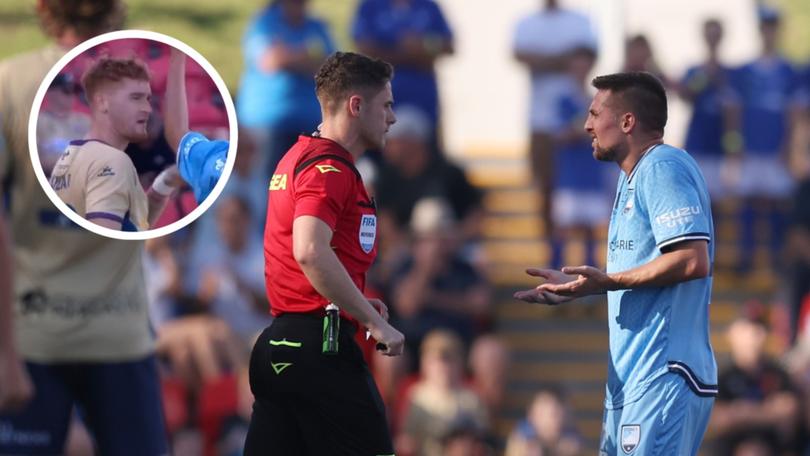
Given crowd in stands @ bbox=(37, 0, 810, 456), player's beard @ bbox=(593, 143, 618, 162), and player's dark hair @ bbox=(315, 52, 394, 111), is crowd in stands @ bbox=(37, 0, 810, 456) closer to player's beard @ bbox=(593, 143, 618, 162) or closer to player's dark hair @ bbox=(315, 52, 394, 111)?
player's beard @ bbox=(593, 143, 618, 162)

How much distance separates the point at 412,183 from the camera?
1385 cm

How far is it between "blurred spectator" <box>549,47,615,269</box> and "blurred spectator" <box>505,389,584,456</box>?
211cm

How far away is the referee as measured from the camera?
6.30 metres

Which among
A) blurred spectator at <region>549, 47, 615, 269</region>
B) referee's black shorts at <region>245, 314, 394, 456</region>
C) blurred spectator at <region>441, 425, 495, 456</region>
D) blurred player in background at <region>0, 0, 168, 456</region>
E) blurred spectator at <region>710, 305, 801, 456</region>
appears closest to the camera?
referee's black shorts at <region>245, 314, 394, 456</region>

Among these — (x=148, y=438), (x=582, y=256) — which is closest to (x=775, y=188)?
(x=582, y=256)

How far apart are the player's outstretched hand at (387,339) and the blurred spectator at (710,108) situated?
30.9 feet

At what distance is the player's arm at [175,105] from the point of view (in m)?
6.57

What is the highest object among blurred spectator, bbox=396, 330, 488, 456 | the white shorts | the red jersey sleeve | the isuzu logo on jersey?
the red jersey sleeve

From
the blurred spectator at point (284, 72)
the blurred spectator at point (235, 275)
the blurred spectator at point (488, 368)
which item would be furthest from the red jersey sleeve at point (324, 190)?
the blurred spectator at point (284, 72)

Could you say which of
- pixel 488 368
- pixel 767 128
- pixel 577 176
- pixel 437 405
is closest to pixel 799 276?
pixel 767 128

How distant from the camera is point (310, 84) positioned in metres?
13.8

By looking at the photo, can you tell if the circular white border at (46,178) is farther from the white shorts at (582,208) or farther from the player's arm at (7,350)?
the white shorts at (582,208)

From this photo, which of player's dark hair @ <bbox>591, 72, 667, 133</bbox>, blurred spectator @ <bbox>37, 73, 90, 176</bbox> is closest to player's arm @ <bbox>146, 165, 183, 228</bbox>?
blurred spectator @ <bbox>37, 73, 90, 176</bbox>

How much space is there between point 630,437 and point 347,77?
166 cm
